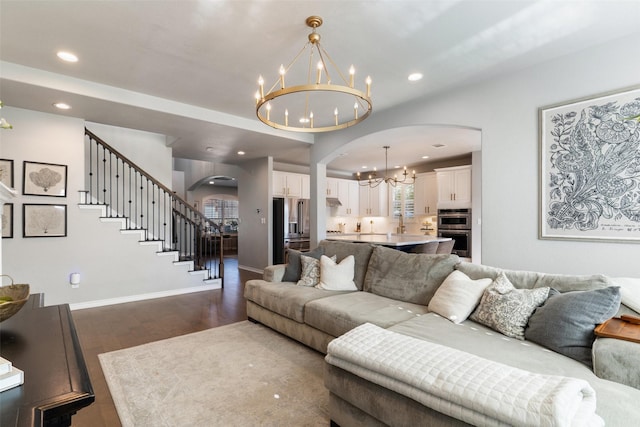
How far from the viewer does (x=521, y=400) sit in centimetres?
121

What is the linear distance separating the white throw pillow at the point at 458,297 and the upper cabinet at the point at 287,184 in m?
5.33

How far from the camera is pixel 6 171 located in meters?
3.86

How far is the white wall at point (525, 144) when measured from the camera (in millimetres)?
2707

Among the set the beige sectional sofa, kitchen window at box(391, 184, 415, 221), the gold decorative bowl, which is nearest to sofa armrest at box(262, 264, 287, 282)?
the beige sectional sofa

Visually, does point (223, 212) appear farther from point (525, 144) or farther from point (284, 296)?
point (525, 144)

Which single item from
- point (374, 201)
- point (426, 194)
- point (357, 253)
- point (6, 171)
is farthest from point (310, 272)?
point (374, 201)

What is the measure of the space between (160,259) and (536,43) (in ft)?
18.2

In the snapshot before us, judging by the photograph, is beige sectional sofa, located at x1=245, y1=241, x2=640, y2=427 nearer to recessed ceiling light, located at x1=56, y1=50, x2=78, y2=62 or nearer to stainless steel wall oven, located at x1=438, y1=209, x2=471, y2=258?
recessed ceiling light, located at x1=56, y1=50, x2=78, y2=62

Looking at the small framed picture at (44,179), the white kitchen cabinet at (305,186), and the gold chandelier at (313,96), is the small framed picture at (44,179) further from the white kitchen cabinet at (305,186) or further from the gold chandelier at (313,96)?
the white kitchen cabinet at (305,186)

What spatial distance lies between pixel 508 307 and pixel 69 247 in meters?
5.22

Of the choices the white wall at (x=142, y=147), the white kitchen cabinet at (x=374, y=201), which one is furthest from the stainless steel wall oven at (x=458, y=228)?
the white wall at (x=142, y=147)

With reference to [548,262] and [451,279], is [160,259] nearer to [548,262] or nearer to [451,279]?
[451,279]

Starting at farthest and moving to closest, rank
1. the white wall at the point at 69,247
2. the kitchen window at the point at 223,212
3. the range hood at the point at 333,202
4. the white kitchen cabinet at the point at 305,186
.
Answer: the kitchen window at the point at 223,212
the range hood at the point at 333,202
the white kitchen cabinet at the point at 305,186
the white wall at the point at 69,247

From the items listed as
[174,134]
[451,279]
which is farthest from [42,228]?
[451,279]
